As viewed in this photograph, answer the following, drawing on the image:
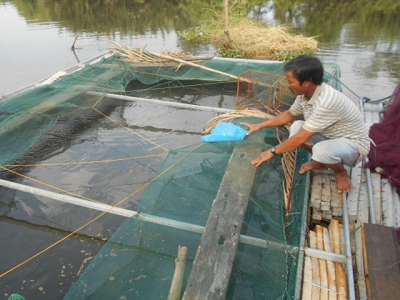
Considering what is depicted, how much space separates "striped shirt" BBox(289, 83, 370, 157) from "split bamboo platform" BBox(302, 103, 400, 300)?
1.65 ft

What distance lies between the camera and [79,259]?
10.5 ft

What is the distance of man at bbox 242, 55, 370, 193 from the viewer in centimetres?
282

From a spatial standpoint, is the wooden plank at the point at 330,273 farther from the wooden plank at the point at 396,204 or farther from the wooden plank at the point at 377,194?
the wooden plank at the point at 396,204

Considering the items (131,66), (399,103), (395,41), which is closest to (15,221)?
(131,66)

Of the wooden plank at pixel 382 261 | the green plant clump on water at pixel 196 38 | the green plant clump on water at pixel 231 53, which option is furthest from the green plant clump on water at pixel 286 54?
the wooden plank at pixel 382 261

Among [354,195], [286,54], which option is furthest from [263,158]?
[286,54]

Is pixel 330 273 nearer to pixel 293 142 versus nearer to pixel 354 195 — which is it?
pixel 354 195

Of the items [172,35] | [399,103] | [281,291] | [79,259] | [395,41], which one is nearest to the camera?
[281,291]

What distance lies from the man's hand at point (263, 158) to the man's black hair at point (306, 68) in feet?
2.47

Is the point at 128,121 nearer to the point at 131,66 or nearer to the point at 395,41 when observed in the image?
the point at 131,66

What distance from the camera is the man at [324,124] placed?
2824 mm

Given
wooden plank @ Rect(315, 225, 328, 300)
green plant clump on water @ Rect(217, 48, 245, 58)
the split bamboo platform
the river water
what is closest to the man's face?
the split bamboo platform

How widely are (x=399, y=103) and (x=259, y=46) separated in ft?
19.1

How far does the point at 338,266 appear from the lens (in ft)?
8.43
